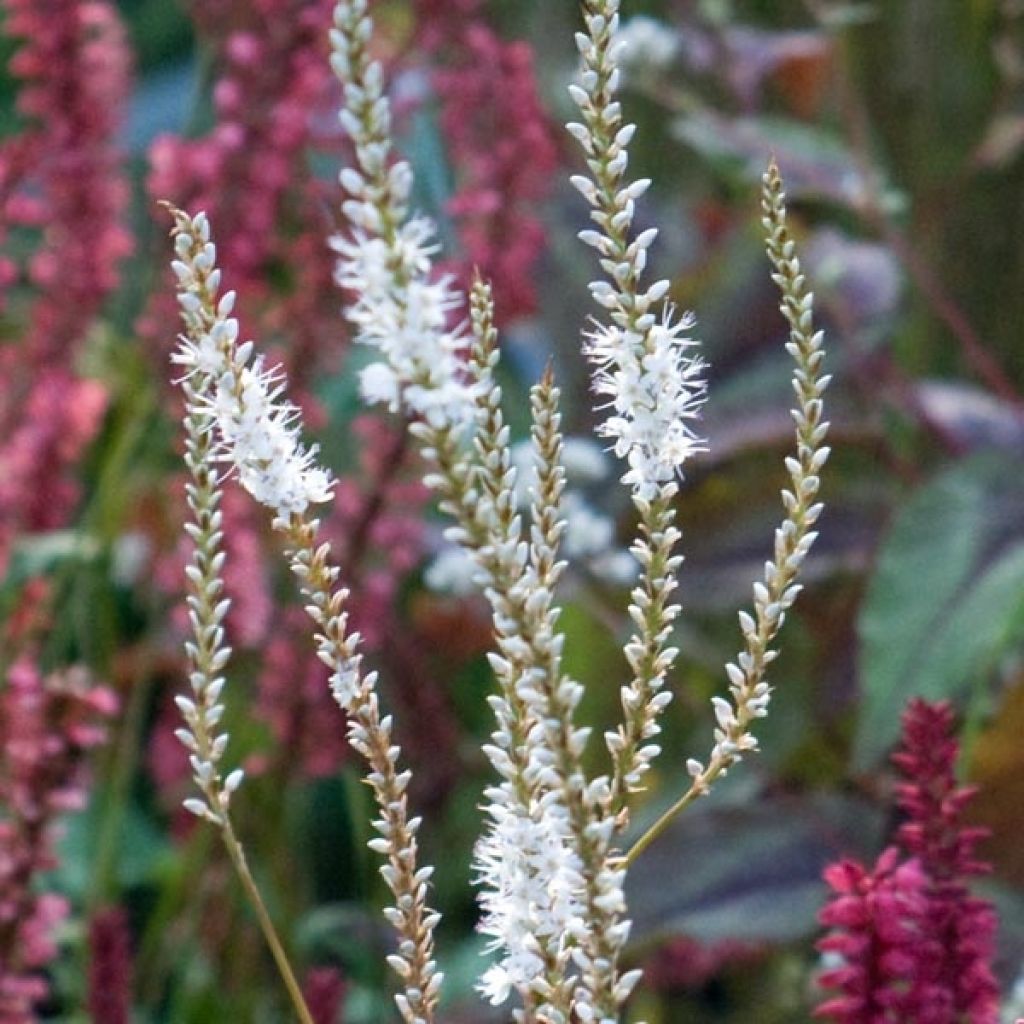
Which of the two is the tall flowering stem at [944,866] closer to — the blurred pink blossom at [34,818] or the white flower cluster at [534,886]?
the white flower cluster at [534,886]

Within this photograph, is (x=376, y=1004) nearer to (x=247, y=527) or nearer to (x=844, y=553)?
(x=247, y=527)

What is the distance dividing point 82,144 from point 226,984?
20.8 inches

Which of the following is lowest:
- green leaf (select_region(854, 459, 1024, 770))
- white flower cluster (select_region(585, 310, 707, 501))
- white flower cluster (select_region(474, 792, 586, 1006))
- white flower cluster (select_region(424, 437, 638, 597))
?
white flower cluster (select_region(474, 792, 586, 1006))

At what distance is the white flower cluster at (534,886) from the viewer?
45 centimetres

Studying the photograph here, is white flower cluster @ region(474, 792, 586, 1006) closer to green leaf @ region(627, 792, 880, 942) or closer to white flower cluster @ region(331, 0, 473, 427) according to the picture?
white flower cluster @ region(331, 0, 473, 427)

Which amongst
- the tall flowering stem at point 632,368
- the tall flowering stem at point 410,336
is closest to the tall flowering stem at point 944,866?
the tall flowering stem at point 632,368

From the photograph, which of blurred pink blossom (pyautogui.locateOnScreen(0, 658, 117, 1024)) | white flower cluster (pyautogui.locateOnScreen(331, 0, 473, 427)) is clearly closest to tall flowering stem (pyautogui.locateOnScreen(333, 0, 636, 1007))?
white flower cluster (pyautogui.locateOnScreen(331, 0, 473, 427))

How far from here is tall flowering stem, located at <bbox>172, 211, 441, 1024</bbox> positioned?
0.45 metres

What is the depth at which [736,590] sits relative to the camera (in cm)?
131

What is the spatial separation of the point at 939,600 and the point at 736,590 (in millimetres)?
239

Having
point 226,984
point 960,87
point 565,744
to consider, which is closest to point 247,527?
point 226,984

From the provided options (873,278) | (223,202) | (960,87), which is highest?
(960,87)

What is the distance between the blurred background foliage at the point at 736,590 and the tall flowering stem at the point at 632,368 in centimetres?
44

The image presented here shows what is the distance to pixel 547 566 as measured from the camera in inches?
18.2
